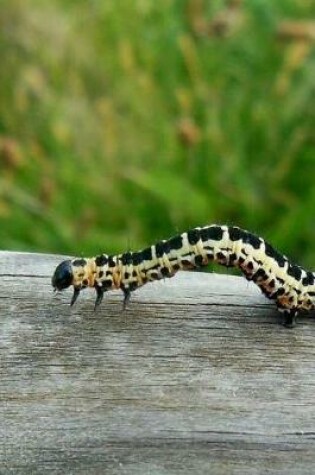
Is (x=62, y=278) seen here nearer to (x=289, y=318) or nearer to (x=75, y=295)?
(x=75, y=295)

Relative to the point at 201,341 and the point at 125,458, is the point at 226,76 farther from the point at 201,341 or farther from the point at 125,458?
the point at 125,458

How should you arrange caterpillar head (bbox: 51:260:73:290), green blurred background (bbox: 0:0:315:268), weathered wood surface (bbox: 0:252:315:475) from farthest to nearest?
green blurred background (bbox: 0:0:315:268) < caterpillar head (bbox: 51:260:73:290) < weathered wood surface (bbox: 0:252:315:475)

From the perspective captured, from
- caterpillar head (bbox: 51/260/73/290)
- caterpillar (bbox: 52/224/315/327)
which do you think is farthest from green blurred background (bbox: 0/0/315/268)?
caterpillar head (bbox: 51/260/73/290)

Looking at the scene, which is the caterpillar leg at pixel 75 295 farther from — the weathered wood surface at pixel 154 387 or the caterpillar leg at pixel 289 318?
the caterpillar leg at pixel 289 318

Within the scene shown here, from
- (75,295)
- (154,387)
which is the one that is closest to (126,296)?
(75,295)

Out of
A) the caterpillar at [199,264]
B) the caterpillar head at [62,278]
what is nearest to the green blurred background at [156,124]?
→ the caterpillar at [199,264]

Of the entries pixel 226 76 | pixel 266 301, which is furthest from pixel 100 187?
pixel 266 301

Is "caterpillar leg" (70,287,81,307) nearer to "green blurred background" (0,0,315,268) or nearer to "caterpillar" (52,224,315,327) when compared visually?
"caterpillar" (52,224,315,327)
